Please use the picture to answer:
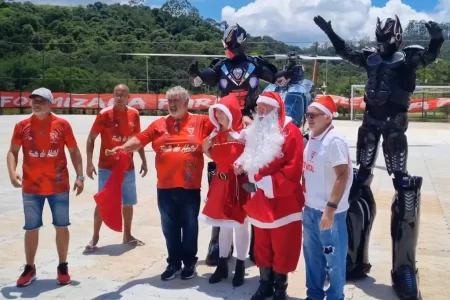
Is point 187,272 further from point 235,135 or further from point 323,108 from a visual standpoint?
point 323,108

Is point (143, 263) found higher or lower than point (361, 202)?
lower

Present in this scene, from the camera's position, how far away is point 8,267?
5.25 metres

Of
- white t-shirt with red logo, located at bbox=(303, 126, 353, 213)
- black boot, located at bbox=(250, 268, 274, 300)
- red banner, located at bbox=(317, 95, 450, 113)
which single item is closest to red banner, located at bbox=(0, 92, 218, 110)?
red banner, located at bbox=(317, 95, 450, 113)

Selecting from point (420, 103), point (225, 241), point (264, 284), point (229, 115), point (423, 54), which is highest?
point (423, 54)

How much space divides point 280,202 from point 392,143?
4.11ft

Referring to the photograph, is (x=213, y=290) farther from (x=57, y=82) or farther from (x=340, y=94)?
(x=57, y=82)

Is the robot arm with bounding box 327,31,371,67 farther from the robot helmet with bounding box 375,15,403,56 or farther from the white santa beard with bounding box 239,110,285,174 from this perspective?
the white santa beard with bounding box 239,110,285,174

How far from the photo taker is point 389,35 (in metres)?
4.74

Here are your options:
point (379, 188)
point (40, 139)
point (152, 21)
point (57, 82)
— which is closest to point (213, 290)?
point (40, 139)

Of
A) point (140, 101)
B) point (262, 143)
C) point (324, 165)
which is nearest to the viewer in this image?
point (324, 165)

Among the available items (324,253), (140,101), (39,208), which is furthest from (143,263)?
(140,101)

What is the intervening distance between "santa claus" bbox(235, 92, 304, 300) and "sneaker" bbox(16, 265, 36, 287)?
1.98 m

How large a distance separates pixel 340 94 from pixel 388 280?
30.0 meters

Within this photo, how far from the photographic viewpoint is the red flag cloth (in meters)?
5.22
